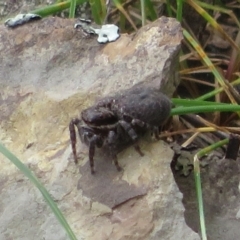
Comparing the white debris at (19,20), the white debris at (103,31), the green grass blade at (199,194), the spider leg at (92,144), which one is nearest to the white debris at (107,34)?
the white debris at (103,31)

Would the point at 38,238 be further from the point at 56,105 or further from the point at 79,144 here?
the point at 56,105

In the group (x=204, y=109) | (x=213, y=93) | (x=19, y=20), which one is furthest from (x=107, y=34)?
(x=213, y=93)

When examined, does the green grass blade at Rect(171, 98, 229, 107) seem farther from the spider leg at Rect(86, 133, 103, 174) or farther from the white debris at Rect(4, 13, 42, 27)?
the white debris at Rect(4, 13, 42, 27)

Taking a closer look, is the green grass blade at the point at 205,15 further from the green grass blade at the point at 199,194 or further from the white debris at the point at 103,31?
the green grass blade at the point at 199,194

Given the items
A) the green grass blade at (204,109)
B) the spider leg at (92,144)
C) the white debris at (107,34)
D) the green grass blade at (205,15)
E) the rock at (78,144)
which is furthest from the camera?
the green grass blade at (205,15)

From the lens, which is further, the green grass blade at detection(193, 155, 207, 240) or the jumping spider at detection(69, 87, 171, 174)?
the jumping spider at detection(69, 87, 171, 174)

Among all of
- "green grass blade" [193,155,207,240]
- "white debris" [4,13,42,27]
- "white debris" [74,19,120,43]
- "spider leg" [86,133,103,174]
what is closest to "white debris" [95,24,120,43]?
"white debris" [74,19,120,43]

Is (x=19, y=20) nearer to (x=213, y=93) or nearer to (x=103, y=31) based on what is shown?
(x=103, y=31)
